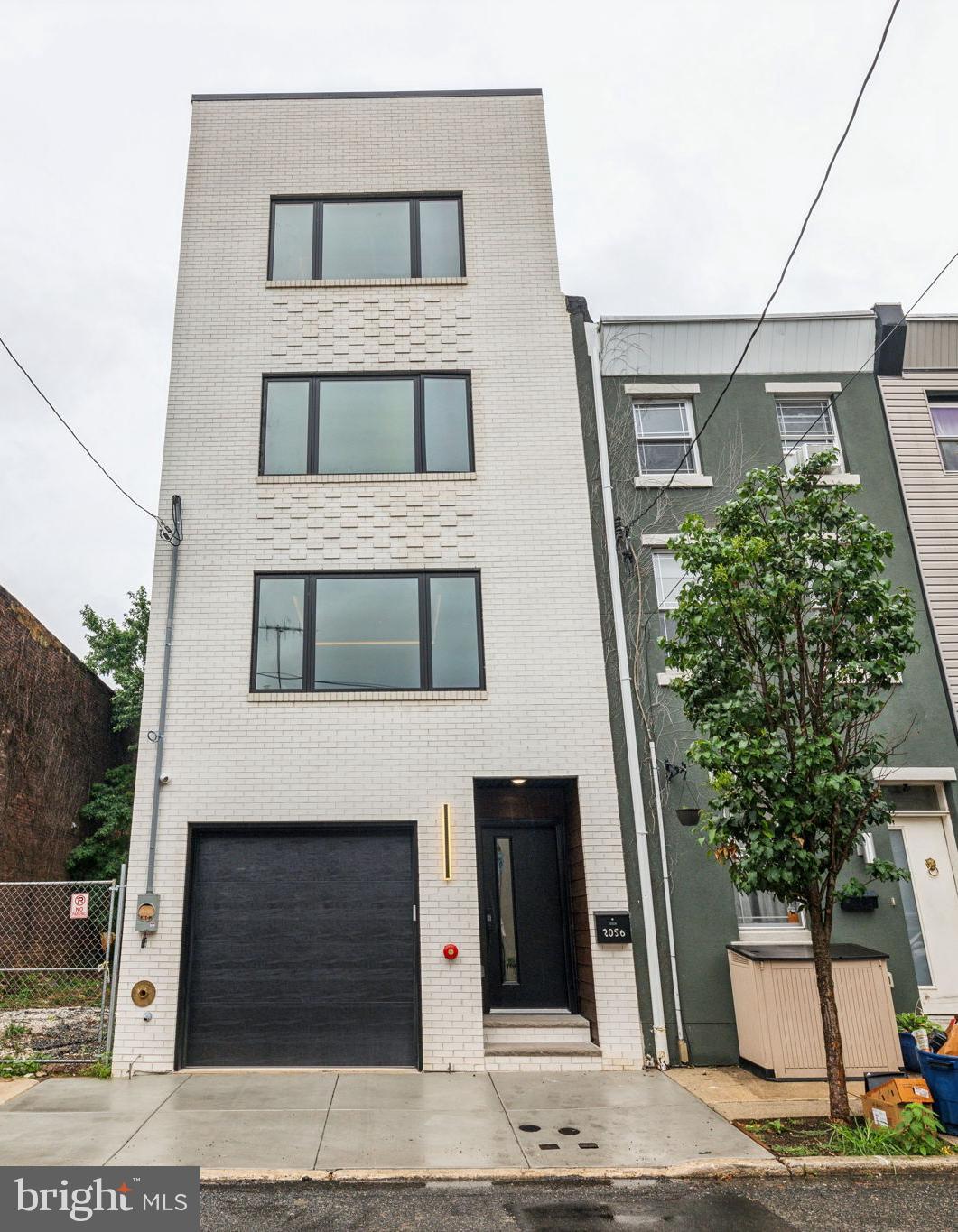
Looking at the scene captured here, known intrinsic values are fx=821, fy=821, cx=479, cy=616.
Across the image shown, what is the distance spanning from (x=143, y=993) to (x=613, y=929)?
526 cm

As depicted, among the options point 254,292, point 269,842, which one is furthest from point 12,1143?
point 254,292

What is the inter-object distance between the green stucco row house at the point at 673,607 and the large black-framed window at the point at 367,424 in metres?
1.91

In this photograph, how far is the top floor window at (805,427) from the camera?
11.8 m

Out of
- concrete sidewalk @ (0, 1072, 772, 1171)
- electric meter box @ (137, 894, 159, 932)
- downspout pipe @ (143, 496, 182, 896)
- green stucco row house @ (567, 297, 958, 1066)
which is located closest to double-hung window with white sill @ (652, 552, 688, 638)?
green stucco row house @ (567, 297, 958, 1066)

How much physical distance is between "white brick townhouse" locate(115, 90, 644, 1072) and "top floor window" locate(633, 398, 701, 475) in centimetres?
100

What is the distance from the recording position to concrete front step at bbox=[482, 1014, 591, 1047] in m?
9.42

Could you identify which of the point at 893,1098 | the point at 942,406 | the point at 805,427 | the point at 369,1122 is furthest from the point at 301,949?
the point at 942,406

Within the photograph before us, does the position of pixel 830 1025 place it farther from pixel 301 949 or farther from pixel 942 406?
pixel 942 406

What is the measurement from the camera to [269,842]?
977 cm

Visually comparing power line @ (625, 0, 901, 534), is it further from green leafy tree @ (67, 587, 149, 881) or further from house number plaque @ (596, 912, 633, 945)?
green leafy tree @ (67, 587, 149, 881)

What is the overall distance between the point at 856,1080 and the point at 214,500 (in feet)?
32.7

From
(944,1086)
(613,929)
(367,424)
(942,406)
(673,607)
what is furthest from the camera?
(942,406)

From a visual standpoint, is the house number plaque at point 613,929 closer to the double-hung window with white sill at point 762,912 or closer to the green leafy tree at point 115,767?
the double-hung window with white sill at point 762,912

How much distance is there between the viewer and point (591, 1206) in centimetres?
542
